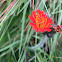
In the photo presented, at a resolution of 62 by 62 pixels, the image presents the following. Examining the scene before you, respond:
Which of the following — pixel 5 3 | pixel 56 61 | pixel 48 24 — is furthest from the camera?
pixel 56 61

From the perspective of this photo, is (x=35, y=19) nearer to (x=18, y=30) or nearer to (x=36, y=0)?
(x=36, y=0)

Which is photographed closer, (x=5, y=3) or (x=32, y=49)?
(x=5, y=3)

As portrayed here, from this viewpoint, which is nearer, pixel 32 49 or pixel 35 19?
pixel 35 19

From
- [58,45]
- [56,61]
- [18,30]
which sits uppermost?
[18,30]

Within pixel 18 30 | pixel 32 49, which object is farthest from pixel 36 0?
pixel 32 49

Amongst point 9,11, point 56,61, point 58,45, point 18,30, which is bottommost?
point 56,61

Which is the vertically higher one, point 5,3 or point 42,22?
point 5,3

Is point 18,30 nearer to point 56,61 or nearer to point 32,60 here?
point 32,60

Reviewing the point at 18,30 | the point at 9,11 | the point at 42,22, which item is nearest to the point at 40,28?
the point at 42,22

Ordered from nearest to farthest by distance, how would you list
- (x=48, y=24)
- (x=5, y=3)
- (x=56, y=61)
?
1. (x=48, y=24)
2. (x=5, y=3)
3. (x=56, y=61)
